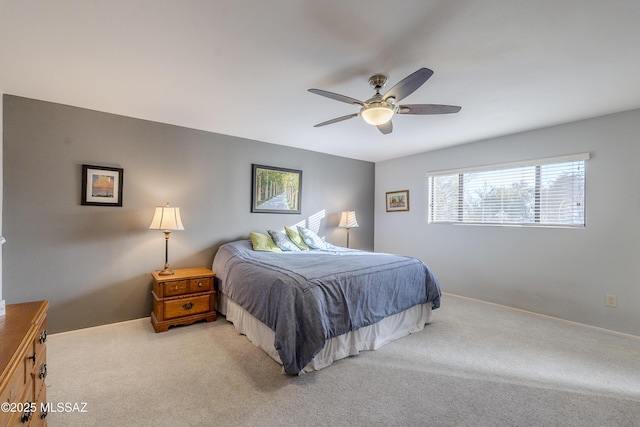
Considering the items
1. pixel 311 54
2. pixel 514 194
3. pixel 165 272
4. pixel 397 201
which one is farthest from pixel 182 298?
pixel 514 194

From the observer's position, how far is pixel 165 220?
2986 mm

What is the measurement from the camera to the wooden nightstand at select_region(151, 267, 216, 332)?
9.37 ft

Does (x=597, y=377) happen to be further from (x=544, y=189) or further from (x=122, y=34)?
(x=122, y=34)

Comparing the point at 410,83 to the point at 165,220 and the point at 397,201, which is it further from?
the point at 397,201

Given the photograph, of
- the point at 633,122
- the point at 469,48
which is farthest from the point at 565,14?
the point at 633,122

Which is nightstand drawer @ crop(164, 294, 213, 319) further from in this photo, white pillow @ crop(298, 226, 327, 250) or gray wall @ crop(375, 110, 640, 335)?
gray wall @ crop(375, 110, 640, 335)

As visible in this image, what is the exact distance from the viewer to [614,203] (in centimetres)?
297

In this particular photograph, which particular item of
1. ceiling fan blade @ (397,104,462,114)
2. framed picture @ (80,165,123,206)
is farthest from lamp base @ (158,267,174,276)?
ceiling fan blade @ (397,104,462,114)

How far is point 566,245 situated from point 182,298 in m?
4.40

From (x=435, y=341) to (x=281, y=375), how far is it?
60.8 inches

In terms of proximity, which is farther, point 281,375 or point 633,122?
point 633,122

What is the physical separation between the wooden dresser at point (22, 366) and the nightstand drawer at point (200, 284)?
159cm

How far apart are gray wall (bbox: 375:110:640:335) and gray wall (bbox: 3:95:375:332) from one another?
9.98 feet

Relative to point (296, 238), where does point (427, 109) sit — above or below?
above
